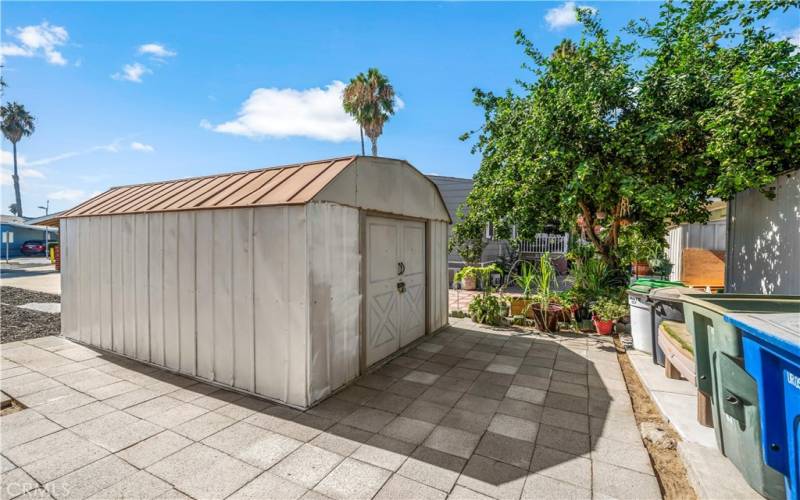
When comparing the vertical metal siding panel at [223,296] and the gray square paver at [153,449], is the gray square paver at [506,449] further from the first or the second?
the vertical metal siding panel at [223,296]

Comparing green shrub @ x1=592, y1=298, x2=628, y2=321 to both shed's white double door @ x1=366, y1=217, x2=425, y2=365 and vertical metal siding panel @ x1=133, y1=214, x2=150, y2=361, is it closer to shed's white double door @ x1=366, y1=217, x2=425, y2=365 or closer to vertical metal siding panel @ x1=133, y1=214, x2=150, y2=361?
shed's white double door @ x1=366, y1=217, x2=425, y2=365

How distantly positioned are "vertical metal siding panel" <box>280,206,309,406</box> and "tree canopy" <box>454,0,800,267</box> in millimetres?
4356

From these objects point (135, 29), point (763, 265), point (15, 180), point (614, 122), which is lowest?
point (763, 265)

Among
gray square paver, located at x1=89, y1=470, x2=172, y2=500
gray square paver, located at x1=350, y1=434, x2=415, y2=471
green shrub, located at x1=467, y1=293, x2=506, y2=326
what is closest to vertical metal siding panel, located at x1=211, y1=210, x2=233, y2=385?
gray square paver, located at x1=89, y1=470, x2=172, y2=500

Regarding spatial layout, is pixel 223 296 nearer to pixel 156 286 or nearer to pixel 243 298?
pixel 243 298

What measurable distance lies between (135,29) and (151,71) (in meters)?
0.81

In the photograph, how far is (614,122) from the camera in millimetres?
5559

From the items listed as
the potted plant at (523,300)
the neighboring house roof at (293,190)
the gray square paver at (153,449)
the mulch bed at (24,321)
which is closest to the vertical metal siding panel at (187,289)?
the neighboring house roof at (293,190)

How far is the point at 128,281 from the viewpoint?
15.7 feet

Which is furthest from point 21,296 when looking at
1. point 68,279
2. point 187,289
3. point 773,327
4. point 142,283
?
point 773,327

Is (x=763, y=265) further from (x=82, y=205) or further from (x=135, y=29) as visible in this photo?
(x=82, y=205)

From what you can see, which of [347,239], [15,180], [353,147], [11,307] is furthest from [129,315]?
[15,180]

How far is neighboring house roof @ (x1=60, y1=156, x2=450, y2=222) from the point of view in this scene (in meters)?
3.66

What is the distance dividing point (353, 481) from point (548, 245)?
13.4 meters
